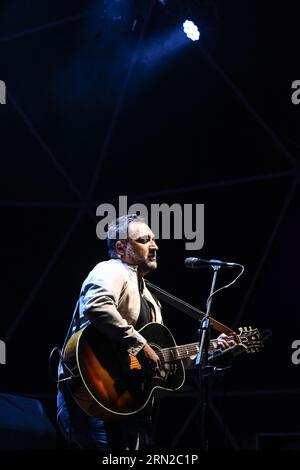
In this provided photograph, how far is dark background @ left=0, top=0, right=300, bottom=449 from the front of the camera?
21.2ft

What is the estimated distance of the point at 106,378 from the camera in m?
4.39

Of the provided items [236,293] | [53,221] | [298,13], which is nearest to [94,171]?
[53,221]

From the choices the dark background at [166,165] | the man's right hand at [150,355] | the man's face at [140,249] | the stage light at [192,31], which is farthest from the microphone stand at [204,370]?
the stage light at [192,31]

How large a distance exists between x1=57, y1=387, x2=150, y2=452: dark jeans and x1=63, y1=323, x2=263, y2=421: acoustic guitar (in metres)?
0.07

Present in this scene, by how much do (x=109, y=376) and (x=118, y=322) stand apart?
1.15 feet

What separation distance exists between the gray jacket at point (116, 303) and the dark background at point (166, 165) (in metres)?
1.79

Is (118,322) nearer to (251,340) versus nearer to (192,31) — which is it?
(251,340)

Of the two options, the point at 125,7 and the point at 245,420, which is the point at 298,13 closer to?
the point at 125,7

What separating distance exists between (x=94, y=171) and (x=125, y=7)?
1.74 m

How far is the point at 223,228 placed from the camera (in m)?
6.75
